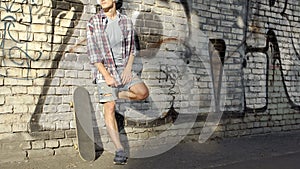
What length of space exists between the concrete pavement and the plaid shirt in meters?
1.04

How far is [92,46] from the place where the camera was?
5785 millimetres

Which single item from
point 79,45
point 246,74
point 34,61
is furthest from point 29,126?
point 246,74

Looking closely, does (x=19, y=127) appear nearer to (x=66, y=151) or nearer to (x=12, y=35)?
(x=66, y=151)

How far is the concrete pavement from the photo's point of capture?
212 inches

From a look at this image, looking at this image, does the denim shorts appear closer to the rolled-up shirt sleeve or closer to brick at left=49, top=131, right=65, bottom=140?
the rolled-up shirt sleeve

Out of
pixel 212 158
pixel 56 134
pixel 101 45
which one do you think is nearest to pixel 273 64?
pixel 212 158

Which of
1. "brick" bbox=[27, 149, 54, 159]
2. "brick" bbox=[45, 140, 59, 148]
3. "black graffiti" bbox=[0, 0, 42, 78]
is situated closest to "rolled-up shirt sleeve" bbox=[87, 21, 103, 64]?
"black graffiti" bbox=[0, 0, 42, 78]

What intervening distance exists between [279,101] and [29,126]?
17.0 feet

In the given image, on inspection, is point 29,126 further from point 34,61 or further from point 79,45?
point 79,45

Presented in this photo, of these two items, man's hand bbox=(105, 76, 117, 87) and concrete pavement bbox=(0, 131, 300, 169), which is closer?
concrete pavement bbox=(0, 131, 300, 169)

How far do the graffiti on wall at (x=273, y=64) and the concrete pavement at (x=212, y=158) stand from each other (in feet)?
3.12

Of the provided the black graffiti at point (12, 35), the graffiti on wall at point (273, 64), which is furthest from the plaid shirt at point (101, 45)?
the graffiti on wall at point (273, 64)

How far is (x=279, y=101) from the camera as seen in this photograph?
8906 mm

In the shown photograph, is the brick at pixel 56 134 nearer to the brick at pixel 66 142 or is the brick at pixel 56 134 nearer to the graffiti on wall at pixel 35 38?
the brick at pixel 66 142
